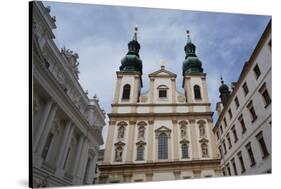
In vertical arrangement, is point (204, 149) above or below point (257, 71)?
below

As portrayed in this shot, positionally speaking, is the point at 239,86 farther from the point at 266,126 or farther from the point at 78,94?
the point at 78,94

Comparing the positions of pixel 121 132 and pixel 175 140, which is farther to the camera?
pixel 121 132

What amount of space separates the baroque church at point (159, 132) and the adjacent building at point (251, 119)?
1.29 m

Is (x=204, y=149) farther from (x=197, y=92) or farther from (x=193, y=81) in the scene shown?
(x=193, y=81)

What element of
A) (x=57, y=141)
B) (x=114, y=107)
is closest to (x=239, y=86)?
(x=114, y=107)

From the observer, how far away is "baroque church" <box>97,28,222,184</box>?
28.8 feet

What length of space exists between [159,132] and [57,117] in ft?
18.4

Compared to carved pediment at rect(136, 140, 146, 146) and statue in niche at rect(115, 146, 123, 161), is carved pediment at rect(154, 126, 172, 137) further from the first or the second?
statue in niche at rect(115, 146, 123, 161)

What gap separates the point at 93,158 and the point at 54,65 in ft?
12.9

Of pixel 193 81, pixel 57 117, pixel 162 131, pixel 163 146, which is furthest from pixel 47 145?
pixel 193 81

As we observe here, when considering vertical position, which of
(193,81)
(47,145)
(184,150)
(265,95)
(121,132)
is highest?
(193,81)

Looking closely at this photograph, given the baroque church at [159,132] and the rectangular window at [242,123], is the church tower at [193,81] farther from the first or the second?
the rectangular window at [242,123]

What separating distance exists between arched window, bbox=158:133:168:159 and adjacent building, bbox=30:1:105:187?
3.24 meters

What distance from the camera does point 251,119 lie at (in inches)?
283
